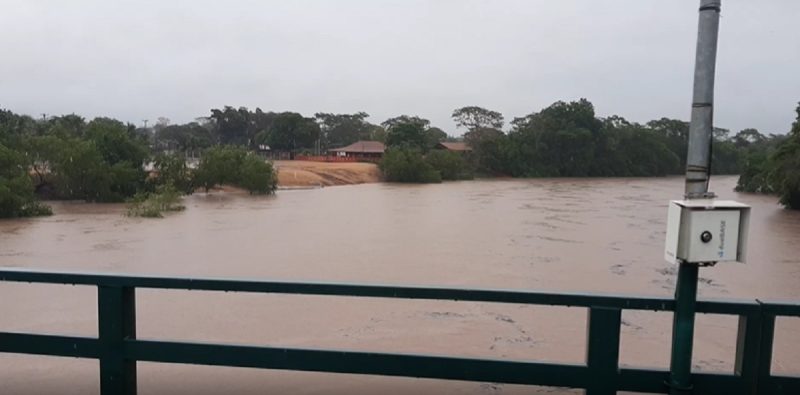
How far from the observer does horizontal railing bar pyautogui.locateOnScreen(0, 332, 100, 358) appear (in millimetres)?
2613

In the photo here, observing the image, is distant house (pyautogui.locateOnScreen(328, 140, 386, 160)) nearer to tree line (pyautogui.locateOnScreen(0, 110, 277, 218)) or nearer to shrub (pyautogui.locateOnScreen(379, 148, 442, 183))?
shrub (pyautogui.locateOnScreen(379, 148, 442, 183))

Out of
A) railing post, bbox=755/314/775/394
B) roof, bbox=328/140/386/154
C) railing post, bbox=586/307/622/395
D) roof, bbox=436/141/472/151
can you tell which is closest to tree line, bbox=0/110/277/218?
railing post, bbox=586/307/622/395

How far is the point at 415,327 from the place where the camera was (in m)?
6.70

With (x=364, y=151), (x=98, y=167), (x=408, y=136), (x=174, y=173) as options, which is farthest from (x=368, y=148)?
(x=98, y=167)

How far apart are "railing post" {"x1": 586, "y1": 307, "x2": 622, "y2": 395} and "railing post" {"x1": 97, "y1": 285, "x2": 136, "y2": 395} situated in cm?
176

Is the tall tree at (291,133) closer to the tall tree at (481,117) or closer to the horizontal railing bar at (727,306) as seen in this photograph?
the tall tree at (481,117)

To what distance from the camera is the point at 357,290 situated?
2500 millimetres

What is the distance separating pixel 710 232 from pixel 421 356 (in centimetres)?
113

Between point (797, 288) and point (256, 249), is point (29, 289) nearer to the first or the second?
point (256, 249)

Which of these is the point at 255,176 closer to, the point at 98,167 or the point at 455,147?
the point at 98,167

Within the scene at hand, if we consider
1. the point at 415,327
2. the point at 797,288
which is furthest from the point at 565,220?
the point at 415,327

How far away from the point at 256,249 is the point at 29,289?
4989 mm

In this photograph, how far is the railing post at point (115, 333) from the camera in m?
2.55

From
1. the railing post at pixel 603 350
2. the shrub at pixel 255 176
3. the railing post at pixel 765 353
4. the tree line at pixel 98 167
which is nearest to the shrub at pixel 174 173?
the tree line at pixel 98 167
